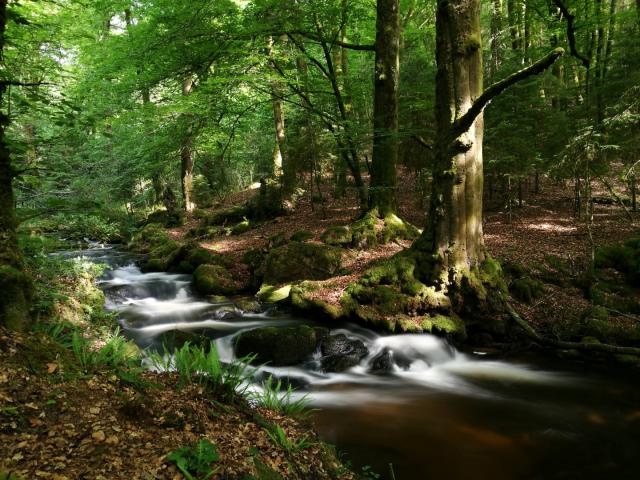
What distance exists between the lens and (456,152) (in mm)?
7188

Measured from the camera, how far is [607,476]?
446 cm

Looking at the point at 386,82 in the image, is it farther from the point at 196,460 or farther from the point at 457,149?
the point at 196,460

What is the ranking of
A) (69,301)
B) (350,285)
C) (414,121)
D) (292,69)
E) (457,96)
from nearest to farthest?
(69,301) → (457,96) → (350,285) → (292,69) → (414,121)

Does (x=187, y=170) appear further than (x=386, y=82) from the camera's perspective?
Yes

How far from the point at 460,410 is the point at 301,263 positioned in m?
5.31

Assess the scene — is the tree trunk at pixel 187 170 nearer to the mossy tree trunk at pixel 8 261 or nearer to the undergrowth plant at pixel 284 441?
the mossy tree trunk at pixel 8 261

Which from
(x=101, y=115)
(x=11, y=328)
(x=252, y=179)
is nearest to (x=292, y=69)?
(x=101, y=115)

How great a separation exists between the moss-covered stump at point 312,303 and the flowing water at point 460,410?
255 mm

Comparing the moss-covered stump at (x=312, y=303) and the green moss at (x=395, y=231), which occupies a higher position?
the green moss at (x=395, y=231)

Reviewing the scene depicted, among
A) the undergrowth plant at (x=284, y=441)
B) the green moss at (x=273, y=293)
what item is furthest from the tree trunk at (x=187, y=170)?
the undergrowth plant at (x=284, y=441)

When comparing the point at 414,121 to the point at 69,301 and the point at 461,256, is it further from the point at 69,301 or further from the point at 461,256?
the point at 69,301

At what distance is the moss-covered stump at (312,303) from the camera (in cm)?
802

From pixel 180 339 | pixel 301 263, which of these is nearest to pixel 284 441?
pixel 180 339

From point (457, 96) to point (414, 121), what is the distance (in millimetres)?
7934
